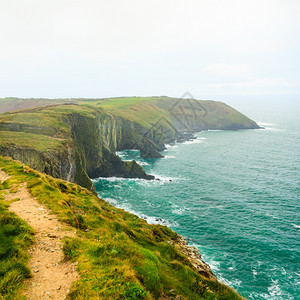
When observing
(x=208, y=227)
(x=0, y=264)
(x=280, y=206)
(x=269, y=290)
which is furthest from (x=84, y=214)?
(x=280, y=206)

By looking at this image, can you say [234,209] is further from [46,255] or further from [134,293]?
[46,255]

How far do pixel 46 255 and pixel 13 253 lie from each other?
175 cm

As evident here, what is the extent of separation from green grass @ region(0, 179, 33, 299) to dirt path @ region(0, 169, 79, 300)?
1.52ft

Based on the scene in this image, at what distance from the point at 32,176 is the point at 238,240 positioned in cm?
3674

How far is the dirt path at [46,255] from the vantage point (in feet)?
32.5

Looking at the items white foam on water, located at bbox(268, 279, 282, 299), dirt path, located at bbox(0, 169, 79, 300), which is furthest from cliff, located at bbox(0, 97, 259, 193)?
white foam on water, located at bbox(268, 279, 282, 299)

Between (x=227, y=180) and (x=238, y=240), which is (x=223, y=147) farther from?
(x=238, y=240)

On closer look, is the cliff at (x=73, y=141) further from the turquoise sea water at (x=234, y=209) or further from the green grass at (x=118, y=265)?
the green grass at (x=118, y=265)

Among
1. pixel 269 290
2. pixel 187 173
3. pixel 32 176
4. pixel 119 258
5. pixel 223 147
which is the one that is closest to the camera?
pixel 119 258

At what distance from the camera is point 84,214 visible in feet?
69.7

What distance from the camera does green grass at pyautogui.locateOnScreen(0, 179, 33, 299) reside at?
9.37m

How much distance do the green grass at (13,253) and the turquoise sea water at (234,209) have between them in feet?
90.8

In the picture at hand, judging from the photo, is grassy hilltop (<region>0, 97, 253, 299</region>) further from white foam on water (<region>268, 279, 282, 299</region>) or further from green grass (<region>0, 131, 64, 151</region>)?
white foam on water (<region>268, 279, 282, 299</region>)

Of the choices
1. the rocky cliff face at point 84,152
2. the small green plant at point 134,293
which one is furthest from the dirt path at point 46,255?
the rocky cliff face at point 84,152
